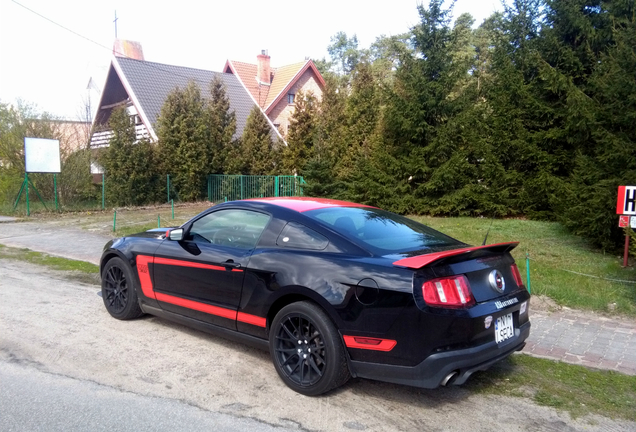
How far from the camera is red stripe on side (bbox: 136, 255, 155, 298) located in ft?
17.6

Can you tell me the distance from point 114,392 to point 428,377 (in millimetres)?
2431

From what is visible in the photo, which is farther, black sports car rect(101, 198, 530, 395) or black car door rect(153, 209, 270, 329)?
black car door rect(153, 209, 270, 329)

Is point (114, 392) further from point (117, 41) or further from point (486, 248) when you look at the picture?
point (117, 41)

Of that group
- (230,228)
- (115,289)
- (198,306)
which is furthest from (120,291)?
(230,228)

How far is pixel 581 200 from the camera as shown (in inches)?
409

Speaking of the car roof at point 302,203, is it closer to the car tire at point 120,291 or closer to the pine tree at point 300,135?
the car tire at point 120,291

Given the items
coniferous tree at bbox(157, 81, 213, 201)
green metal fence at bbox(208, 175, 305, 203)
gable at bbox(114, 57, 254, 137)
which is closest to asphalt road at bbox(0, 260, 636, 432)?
green metal fence at bbox(208, 175, 305, 203)

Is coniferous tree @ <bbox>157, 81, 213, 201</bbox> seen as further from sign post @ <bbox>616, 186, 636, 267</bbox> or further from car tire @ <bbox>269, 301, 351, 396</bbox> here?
car tire @ <bbox>269, 301, 351, 396</bbox>

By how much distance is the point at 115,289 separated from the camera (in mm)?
5863

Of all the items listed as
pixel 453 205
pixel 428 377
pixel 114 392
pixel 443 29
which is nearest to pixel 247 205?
pixel 114 392

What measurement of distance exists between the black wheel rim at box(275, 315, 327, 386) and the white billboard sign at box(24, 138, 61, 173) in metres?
17.7

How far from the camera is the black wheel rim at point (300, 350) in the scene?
12.8 ft

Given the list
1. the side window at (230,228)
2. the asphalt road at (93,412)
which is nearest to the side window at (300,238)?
the side window at (230,228)

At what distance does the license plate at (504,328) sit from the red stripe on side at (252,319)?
185cm
